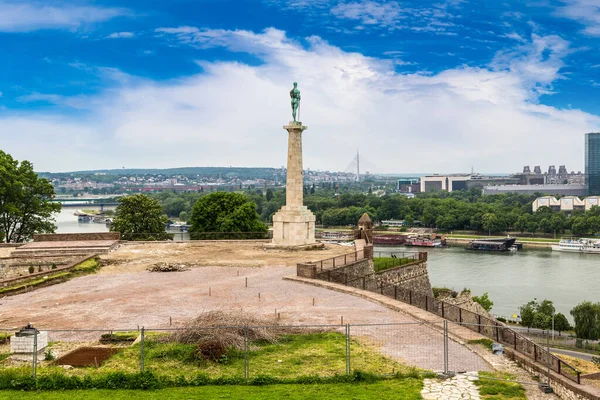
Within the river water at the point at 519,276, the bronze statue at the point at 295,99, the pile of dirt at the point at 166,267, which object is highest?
the bronze statue at the point at 295,99

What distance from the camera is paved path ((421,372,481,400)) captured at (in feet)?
37.1

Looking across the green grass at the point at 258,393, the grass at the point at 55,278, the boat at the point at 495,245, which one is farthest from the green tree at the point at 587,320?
the boat at the point at 495,245

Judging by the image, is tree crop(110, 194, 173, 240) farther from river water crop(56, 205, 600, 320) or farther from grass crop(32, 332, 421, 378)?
grass crop(32, 332, 421, 378)

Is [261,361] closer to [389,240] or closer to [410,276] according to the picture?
[410,276]

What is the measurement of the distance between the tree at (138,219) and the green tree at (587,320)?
3093 centimetres

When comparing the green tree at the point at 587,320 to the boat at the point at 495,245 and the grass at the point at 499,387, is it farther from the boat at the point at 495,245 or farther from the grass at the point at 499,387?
the boat at the point at 495,245

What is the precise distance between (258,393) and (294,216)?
22.8 metres

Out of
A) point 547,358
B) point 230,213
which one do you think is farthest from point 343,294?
point 230,213

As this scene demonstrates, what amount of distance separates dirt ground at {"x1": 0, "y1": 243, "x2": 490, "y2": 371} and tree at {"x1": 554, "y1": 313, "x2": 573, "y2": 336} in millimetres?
25902

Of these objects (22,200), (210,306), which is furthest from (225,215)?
(210,306)

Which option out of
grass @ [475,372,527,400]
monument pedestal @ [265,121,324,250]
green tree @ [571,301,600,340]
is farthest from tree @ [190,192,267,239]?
grass @ [475,372,527,400]

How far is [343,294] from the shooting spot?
2111 centimetres

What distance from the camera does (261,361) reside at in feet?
43.3

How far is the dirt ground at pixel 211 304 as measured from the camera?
1511cm
